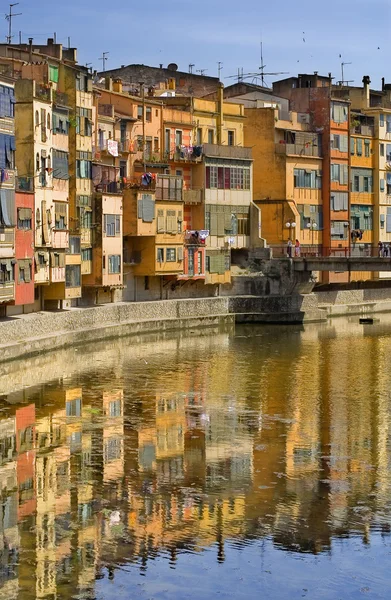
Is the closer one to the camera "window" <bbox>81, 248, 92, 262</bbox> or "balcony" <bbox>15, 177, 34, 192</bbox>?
"balcony" <bbox>15, 177, 34, 192</bbox>

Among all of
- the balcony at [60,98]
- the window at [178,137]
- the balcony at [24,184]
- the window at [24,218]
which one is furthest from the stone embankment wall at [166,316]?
the window at [178,137]

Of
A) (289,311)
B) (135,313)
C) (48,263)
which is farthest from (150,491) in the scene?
(289,311)

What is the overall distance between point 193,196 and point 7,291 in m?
22.5

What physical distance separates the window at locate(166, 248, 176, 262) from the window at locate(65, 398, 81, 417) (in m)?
25.9

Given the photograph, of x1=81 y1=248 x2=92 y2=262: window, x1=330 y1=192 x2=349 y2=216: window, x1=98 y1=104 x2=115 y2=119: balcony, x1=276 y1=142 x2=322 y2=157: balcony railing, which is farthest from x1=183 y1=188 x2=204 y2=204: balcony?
x1=330 y1=192 x2=349 y2=216: window

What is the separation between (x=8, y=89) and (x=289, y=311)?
77.7ft

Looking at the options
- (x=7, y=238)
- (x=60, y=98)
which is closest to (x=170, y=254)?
(x=60, y=98)

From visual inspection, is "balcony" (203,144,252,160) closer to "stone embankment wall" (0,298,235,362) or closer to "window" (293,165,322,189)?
"window" (293,165,322,189)

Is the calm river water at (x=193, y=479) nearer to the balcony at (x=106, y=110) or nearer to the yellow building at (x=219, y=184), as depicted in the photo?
the balcony at (x=106, y=110)

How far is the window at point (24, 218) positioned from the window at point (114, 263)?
31.4 feet

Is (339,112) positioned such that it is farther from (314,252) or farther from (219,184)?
(219,184)

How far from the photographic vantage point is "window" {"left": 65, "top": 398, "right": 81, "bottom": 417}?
127 ft

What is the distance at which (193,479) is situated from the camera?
30.1 metres

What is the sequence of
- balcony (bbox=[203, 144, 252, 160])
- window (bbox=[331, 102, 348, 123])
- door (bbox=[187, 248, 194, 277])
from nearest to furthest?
door (bbox=[187, 248, 194, 277])
balcony (bbox=[203, 144, 252, 160])
window (bbox=[331, 102, 348, 123])
